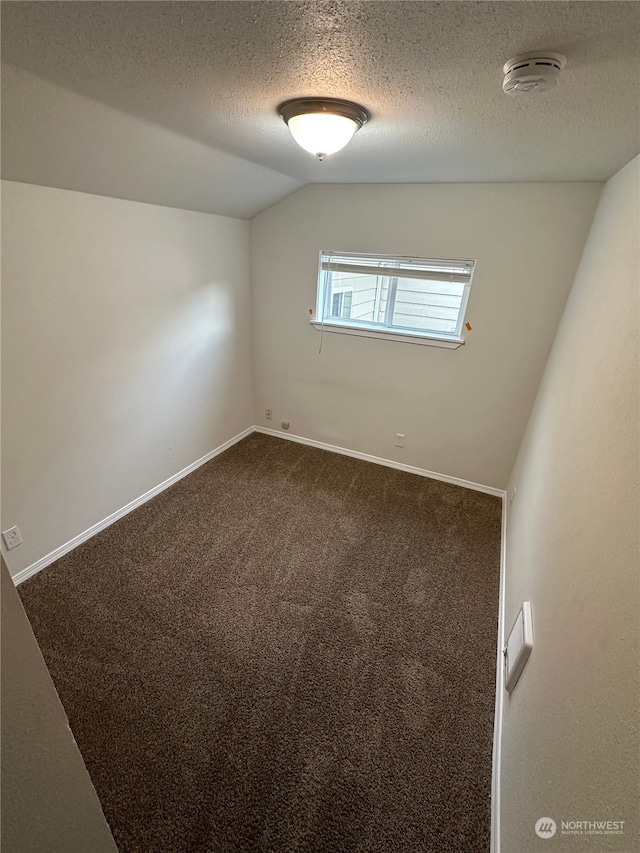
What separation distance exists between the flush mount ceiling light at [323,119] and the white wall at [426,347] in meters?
1.58

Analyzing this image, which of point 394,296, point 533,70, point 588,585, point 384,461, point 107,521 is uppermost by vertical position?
point 533,70

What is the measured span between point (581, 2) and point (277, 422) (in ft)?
11.4

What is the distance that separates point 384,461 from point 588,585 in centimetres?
258

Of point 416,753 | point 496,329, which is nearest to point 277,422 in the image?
point 496,329

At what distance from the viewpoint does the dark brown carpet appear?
1347mm

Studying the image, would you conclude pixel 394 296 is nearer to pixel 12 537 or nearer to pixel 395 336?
pixel 395 336

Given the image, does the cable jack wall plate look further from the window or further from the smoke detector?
the window

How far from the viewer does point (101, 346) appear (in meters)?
2.31

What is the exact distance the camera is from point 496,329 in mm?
2738

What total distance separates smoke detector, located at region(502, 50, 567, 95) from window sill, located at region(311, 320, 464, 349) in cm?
202

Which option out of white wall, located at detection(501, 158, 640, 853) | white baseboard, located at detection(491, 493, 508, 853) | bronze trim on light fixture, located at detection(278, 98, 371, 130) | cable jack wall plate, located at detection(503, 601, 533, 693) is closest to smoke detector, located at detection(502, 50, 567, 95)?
bronze trim on light fixture, located at detection(278, 98, 371, 130)

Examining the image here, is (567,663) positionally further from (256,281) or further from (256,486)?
(256,281)

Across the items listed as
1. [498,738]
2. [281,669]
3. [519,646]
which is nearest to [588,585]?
[519,646]

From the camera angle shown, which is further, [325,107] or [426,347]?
[426,347]
